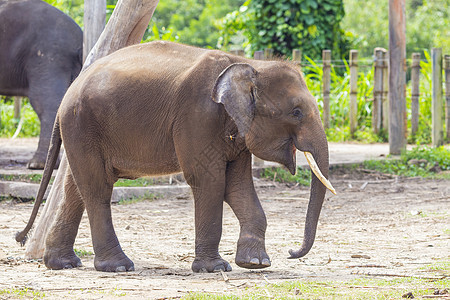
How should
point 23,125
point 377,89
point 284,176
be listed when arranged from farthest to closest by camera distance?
point 23,125 → point 377,89 → point 284,176

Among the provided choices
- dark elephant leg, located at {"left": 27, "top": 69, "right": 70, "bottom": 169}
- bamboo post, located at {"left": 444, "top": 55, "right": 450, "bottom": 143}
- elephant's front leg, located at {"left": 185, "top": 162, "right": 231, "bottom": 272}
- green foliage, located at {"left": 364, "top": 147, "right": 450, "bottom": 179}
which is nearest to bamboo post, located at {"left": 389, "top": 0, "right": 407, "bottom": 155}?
green foliage, located at {"left": 364, "top": 147, "right": 450, "bottom": 179}

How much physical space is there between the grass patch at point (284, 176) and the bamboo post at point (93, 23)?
11.3 feet

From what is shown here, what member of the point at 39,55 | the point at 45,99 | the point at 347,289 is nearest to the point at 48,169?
the point at 347,289

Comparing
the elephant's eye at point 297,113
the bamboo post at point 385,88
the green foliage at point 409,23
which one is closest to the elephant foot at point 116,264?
the elephant's eye at point 297,113

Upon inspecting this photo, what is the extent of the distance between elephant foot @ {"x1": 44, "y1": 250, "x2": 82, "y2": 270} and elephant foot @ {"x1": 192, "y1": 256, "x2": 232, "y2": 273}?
2.97 ft

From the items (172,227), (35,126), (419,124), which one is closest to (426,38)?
(419,124)

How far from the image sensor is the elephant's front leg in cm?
471

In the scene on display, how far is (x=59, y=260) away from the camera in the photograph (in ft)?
16.7

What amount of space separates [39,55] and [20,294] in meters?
5.27

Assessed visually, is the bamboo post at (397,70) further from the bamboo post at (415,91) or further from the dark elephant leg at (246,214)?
the dark elephant leg at (246,214)

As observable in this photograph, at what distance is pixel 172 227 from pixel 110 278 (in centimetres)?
208

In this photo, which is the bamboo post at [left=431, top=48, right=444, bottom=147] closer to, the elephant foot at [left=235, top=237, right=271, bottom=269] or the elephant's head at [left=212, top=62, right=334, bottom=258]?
the elephant's head at [left=212, top=62, right=334, bottom=258]

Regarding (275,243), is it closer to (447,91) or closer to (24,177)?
(24,177)

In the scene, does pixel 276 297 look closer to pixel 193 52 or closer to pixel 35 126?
pixel 193 52
